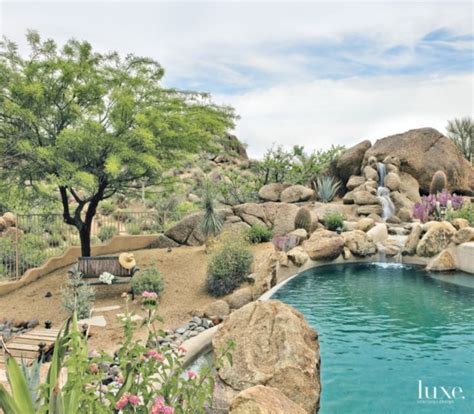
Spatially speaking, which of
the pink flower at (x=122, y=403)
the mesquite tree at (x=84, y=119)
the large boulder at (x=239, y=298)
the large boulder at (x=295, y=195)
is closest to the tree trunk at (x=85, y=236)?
the mesquite tree at (x=84, y=119)

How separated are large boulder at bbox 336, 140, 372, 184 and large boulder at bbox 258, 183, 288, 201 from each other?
18.1ft

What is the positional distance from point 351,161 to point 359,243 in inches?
434

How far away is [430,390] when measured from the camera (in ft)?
17.6

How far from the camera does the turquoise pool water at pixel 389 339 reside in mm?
5129

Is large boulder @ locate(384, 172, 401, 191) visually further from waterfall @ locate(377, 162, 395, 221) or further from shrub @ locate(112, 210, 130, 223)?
shrub @ locate(112, 210, 130, 223)

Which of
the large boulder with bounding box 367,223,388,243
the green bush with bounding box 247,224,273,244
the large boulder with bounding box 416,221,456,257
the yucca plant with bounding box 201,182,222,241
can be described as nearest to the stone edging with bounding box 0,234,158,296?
the yucca plant with bounding box 201,182,222,241

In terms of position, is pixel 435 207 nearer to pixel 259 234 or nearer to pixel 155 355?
pixel 259 234

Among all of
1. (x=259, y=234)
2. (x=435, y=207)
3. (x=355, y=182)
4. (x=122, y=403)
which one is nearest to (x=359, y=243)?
(x=259, y=234)

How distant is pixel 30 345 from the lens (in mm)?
6750

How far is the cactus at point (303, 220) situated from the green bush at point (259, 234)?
1595mm

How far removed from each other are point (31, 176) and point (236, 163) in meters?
30.2

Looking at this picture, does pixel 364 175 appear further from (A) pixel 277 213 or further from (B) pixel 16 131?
(B) pixel 16 131

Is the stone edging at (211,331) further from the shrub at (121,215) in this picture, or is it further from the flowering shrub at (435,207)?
the shrub at (121,215)

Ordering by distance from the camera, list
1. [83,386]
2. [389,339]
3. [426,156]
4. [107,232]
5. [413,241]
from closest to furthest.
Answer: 1. [83,386]
2. [389,339]
3. [413,241]
4. [107,232]
5. [426,156]
